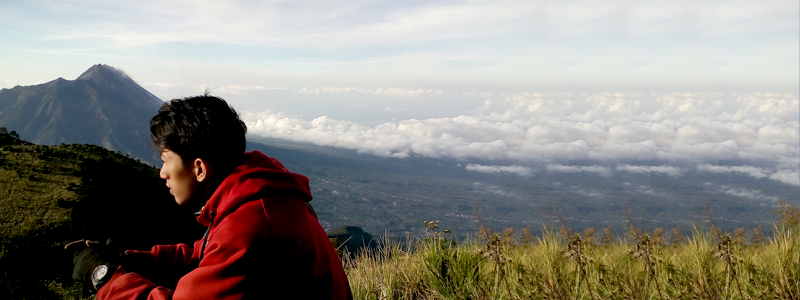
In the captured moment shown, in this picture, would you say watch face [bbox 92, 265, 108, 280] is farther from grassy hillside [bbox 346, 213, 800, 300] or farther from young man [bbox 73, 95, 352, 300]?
grassy hillside [bbox 346, 213, 800, 300]

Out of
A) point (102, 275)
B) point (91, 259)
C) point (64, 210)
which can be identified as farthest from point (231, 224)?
point (64, 210)

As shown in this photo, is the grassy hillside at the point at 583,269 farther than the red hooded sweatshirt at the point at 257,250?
Yes

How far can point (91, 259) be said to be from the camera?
3.09m

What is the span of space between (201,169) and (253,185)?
0.50m

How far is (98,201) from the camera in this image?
5.28m

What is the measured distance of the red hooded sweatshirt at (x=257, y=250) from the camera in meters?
2.51

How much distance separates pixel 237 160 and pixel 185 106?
0.42m

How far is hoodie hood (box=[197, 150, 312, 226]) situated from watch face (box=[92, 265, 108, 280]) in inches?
28.2

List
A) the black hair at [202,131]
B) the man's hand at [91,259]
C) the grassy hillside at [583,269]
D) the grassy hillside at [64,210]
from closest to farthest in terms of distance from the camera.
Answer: the black hair at [202,131] < the man's hand at [91,259] < the grassy hillside at [64,210] < the grassy hillside at [583,269]

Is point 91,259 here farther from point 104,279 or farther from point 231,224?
point 231,224

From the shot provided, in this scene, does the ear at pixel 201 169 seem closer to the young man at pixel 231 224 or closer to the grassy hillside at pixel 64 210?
the young man at pixel 231 224

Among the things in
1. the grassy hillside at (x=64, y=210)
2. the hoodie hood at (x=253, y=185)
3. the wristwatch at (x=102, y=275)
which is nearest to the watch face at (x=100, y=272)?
the wristwatch at (x=102, y=275)

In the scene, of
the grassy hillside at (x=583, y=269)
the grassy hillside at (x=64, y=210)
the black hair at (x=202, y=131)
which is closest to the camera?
the black hair at (x=202, y=131)

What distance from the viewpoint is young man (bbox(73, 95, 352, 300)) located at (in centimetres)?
252
